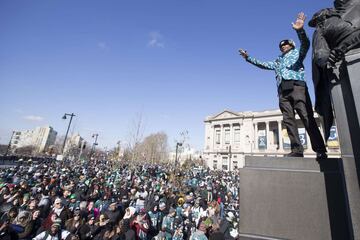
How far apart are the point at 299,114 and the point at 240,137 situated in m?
54.1

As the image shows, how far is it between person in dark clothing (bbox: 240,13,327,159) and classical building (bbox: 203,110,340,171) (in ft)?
151

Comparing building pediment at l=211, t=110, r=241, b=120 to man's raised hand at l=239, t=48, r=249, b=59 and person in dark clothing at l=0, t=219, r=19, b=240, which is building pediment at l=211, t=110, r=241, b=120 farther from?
person in dark clothing at l=0, t=219, r=19, b=240

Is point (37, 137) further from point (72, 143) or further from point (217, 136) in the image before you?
point (217, 136)

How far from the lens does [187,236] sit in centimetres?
742

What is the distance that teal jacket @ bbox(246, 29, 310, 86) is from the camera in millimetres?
3030

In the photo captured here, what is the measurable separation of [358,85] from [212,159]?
188 ft

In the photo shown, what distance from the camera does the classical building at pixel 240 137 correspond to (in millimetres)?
50156

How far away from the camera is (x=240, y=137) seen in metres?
54.8

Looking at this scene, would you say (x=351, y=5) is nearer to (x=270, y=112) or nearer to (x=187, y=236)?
(x=187, y=236)

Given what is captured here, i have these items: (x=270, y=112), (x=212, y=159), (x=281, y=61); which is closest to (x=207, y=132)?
(x=212, y=159)

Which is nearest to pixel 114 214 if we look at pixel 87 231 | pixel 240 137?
pixel 87 231

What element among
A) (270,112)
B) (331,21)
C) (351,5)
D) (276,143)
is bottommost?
(331,21)

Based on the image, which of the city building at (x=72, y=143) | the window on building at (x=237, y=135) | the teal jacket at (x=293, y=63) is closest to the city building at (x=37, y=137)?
the city building at (x=72, y=143)

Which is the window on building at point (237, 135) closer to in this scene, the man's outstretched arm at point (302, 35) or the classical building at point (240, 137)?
the classical building at point (240, 137)
